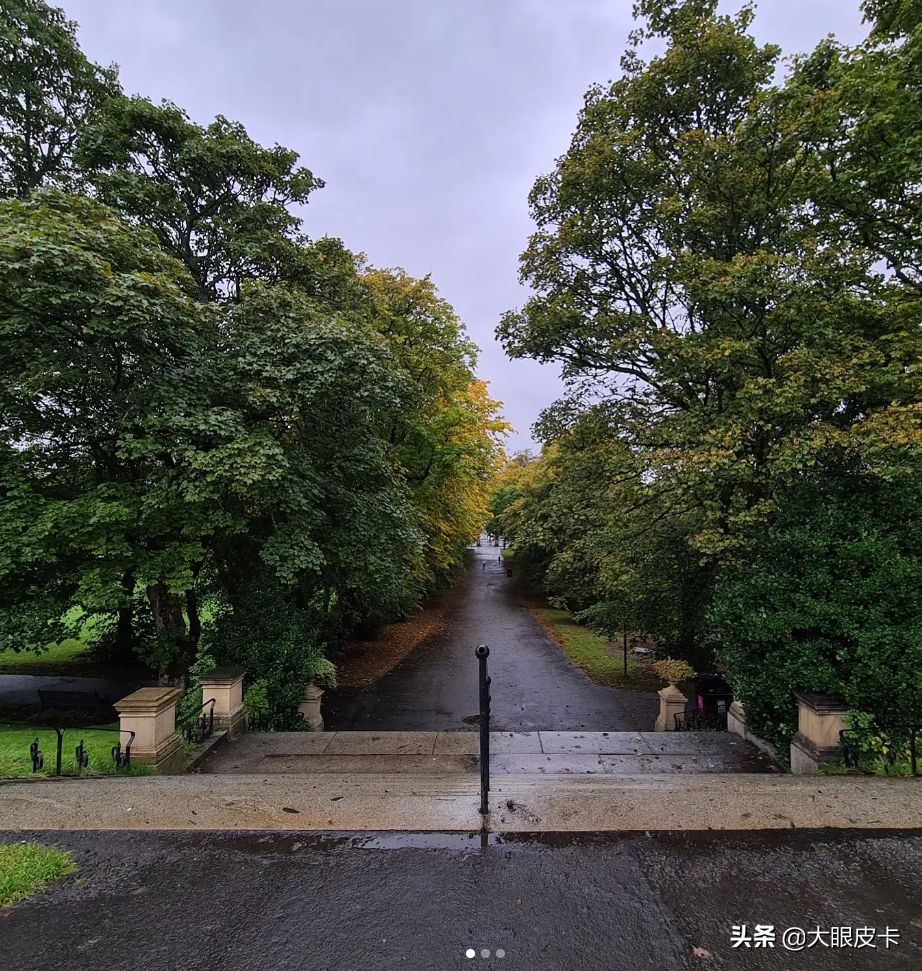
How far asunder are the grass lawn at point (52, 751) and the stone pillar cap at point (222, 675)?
1.07 m

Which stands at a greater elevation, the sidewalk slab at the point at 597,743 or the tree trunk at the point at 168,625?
the tree trunk at the point at 168,625

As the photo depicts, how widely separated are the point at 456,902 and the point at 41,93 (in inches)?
510

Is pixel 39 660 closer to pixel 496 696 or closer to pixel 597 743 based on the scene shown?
pixel 496 696

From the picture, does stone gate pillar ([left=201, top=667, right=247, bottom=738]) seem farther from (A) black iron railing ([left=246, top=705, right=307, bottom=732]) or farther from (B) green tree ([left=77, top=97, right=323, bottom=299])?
(B) green tree ([left=77, top=97, right=323, bottom=299])

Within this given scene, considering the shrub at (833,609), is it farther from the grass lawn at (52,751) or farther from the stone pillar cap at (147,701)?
the grass lawn at (52,751)

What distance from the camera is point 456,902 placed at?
109 inches

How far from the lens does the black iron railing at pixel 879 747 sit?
184 inches

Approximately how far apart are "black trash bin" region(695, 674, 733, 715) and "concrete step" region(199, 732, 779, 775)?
5.29ft

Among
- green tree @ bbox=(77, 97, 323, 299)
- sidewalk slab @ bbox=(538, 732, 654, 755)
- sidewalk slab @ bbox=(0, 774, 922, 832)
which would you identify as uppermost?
green tree @ bbox=(77, 97, 323, 299)

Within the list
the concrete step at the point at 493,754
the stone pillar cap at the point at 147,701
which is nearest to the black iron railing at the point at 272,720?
the concrete step at the point at 493,754

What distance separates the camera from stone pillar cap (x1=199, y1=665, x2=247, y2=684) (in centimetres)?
676

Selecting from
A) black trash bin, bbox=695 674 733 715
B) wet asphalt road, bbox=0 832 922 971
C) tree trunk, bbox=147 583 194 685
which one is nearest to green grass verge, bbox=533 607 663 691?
black trash bin, bbox=695 674 733 715

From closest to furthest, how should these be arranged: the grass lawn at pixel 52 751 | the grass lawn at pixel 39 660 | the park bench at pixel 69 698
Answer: the grass lawn at pixel 52 751 → the park bench at pixel 69 698 → the grass lawn at pixel 39 660

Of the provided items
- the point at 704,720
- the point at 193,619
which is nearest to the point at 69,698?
the point at 193,619
